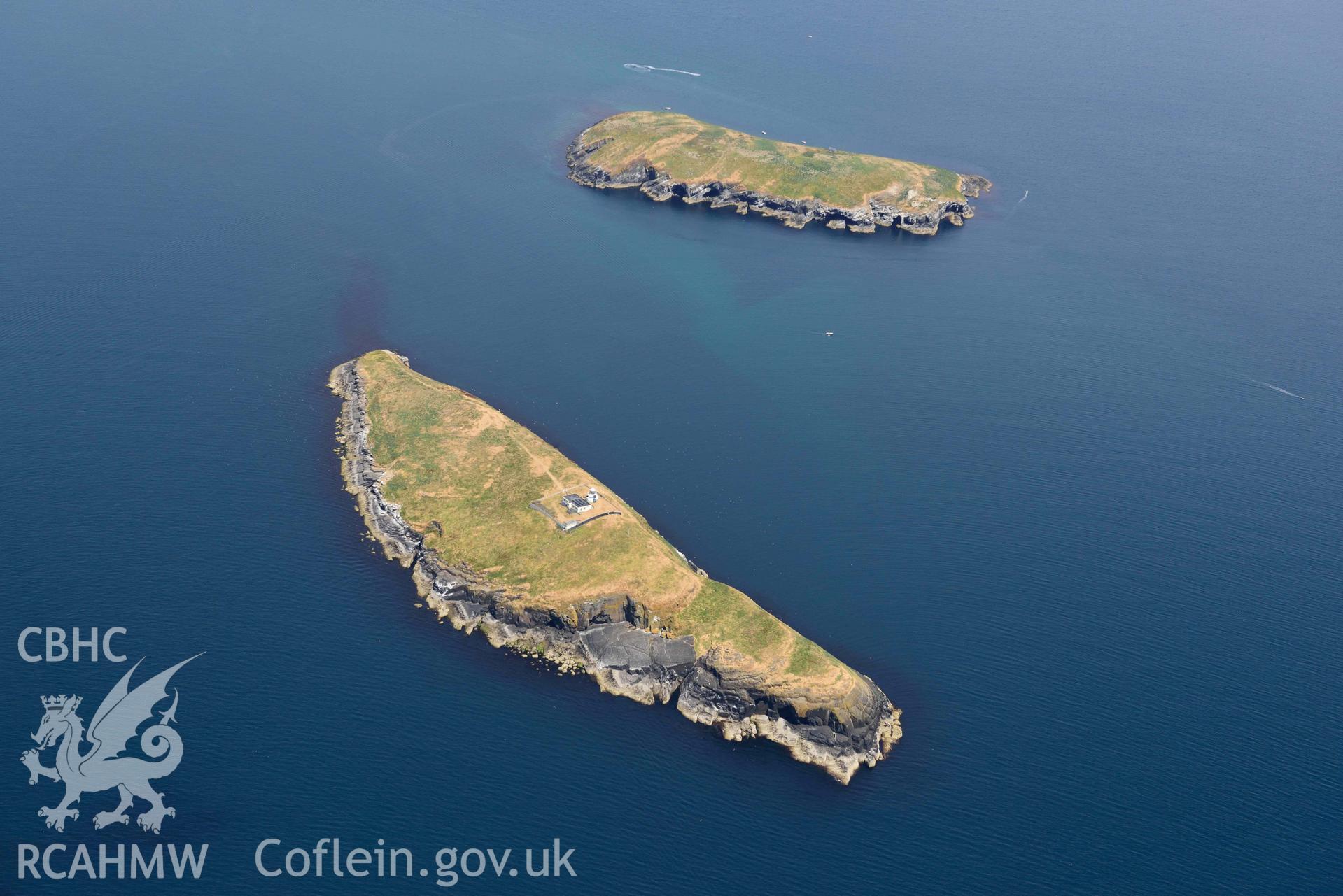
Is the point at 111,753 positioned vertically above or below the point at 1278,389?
below

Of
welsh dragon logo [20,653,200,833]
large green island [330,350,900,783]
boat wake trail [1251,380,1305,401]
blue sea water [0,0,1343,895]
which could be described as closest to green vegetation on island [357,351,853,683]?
large green island [330,350,900,783]

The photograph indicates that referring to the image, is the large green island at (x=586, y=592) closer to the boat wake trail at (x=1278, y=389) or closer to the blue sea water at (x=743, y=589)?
the blue sea water at (x=743, y=589)

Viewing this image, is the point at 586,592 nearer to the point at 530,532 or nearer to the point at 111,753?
the point at 530,532

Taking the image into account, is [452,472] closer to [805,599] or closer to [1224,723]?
[805,599]

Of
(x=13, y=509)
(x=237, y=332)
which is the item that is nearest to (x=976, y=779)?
(x=13, y=509)

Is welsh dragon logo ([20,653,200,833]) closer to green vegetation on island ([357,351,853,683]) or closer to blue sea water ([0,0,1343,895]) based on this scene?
blue sea water ([0,0,1343,895])

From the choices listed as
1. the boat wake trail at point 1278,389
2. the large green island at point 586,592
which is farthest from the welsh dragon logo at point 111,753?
the boat wake trail at point 1278,389

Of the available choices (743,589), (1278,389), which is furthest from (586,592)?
(1278,389)
